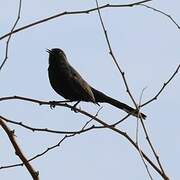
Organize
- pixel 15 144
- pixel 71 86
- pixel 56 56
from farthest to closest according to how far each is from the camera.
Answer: pixel 56 56 → pixel 71 86 → pixel 15 144

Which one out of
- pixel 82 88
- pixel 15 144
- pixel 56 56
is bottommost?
pixel 15 144

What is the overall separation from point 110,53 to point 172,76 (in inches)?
13.3

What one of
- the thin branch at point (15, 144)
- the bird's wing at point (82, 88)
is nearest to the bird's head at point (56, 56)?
the bird's wing at point (82, 88)

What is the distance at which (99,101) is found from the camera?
913 centimetres

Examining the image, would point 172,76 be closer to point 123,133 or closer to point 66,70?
point 123,133

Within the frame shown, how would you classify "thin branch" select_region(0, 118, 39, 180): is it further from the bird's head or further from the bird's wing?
the bird's head

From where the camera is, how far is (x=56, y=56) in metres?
9.33

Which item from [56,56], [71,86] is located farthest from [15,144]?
[56,56]

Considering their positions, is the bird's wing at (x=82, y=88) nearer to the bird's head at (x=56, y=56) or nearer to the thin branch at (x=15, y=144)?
the bird's head at (x=56, y=56)

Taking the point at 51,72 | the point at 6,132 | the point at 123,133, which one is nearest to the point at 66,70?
the point at 51,72

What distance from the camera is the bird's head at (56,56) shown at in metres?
9.20

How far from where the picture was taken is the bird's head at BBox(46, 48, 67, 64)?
920 centimetres

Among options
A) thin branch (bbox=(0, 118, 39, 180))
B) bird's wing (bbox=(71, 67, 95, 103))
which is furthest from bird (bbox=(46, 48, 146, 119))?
thin branch (bbox=(0, 118, 39, 180))

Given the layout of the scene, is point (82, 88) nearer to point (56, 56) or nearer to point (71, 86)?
point (71, 86)
